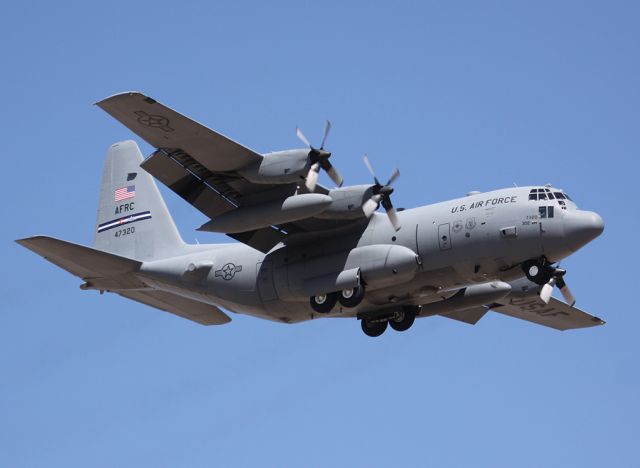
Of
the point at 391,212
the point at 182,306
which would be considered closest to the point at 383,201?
the point at 391,212

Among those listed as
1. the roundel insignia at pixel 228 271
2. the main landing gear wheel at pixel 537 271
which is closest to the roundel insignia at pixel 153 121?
the roundel insignia at pixel 228 271

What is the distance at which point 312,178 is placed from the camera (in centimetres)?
2559

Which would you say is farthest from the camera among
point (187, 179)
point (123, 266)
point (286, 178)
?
point (123, 266)

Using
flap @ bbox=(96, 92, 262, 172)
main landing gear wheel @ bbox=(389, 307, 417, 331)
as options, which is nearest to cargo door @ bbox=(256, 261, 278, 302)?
flap @ bbox=(96, 92, 262, 172)

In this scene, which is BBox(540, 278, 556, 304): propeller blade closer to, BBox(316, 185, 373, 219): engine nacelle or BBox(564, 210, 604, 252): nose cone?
BBox(564, 210, 604, 252): nose cone

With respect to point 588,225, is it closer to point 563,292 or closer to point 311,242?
point 563,292

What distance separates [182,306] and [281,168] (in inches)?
286

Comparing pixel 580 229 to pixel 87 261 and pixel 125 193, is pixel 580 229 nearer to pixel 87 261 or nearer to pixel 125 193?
pixel 87 261

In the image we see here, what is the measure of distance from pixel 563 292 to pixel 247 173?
10.2 meters

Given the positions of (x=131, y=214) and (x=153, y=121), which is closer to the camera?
(x=153, y=121)

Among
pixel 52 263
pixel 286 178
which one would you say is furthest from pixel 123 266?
pixel 286 178

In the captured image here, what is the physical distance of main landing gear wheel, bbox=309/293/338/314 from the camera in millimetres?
27375

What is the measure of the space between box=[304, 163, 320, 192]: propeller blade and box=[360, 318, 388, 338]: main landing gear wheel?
16.3ft

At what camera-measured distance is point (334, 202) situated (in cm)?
2662
